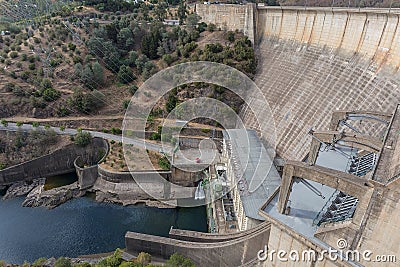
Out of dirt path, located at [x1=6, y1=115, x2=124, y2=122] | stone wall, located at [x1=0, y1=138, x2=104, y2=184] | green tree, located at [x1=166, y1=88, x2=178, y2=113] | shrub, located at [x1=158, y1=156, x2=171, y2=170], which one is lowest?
stone wall, located at [x1=0, y1=138, x2=104, y2=184]

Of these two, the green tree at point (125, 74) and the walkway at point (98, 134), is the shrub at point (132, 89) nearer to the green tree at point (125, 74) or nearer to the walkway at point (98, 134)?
the green tree at point (125, 74)

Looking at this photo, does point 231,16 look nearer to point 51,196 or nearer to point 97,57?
point 97,57

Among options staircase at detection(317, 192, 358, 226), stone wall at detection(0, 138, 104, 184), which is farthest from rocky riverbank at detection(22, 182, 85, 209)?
staircase at detection(317, 192, 358, 226)

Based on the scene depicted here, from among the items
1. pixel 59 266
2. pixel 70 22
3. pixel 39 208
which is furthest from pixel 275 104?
pixel 70 22

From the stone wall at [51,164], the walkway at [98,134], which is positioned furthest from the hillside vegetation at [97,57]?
the stone wall at [51,164]
